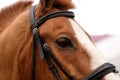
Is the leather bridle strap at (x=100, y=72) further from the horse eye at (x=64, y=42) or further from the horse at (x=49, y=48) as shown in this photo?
the horse eye at (x=64, y=42)

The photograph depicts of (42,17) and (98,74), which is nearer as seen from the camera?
(98,74)

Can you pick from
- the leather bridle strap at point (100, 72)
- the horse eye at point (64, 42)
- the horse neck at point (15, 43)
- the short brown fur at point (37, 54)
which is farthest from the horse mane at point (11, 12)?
the leather bridle strap at point (100, 72)

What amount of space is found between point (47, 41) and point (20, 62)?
0.39m

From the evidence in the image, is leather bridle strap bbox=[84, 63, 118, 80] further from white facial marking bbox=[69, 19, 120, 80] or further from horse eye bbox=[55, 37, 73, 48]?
horse eye bbox=[55, 37, 73, 48]

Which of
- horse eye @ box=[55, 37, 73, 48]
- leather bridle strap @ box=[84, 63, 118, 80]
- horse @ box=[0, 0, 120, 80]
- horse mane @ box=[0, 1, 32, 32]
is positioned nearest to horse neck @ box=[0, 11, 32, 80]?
horse @ box=[0, 0, 120, 80]

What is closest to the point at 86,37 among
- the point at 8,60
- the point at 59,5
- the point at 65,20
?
the point at 65,20

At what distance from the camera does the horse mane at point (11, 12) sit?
477 cm

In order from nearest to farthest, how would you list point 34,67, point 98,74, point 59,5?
point 98,74, point 34,67, point 59,5

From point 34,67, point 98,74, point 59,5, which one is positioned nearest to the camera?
point 98,74

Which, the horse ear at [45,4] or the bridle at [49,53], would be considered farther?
the horse ear at [45,4]

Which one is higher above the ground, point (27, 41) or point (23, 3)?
point (23, 3)

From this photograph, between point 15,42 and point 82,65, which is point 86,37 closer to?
point 82,65

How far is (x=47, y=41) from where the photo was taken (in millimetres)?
4324

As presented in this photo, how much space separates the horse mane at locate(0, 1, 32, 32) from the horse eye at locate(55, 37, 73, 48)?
81 cm
